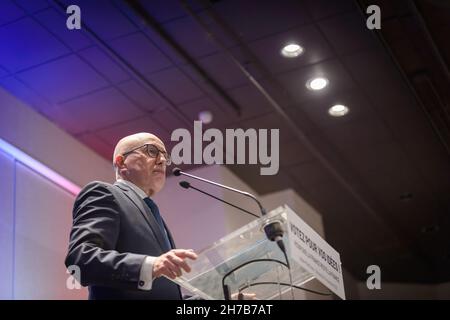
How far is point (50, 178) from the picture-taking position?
5.98m

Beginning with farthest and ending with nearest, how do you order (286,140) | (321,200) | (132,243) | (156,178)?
(321,200) → (286,140) → (156,178) → (132,243)

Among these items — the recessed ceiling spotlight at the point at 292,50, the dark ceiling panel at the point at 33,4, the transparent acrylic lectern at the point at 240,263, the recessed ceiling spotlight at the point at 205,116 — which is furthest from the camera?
the recessed ceiling spotlight at the point at 205,116

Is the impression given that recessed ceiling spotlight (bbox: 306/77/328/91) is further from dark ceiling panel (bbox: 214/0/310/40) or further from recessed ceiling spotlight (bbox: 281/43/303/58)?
dark ceiling panel (bbox: 214/0/310/40)

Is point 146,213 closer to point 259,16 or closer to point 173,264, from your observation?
point 173,264

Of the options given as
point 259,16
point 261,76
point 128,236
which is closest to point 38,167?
point 261,76

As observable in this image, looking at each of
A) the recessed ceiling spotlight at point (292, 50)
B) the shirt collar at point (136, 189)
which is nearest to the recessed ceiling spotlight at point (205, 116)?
the recessed ceiling spotlight at point (292, 50)

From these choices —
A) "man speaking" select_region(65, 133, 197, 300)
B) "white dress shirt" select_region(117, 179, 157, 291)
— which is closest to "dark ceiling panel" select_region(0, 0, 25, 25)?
"man speaking" select_region(65, 133, 197, 300)

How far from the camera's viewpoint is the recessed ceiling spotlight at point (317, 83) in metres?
5.89

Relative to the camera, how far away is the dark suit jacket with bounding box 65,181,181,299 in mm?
2174

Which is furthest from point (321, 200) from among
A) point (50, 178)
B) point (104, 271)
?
point (104, 271)

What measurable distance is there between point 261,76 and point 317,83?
0.47 metres

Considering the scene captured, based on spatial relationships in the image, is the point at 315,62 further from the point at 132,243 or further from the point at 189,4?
the point at 132,243

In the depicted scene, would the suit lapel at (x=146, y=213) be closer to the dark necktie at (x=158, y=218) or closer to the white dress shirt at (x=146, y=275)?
the dark necktie at (x=158, y=218)
